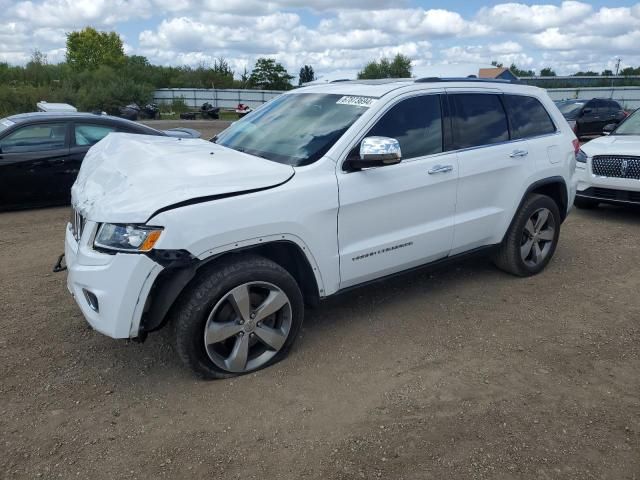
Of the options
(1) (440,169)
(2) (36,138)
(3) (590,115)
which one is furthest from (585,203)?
(3) (590,115)

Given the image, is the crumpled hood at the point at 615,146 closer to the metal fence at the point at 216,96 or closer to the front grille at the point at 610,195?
the front grille at the point at 610,195

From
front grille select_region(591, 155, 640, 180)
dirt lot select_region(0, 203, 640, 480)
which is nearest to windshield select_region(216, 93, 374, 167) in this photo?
dirt lot select_region(0, 203, 640, 480)

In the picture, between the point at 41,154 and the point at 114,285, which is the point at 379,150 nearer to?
the point at 114,285

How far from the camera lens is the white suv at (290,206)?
293cm

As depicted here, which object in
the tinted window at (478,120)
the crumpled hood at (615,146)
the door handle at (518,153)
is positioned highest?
the tinted window at (478,120)

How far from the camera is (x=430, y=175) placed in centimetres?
393

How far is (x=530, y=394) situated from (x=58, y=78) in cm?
4587

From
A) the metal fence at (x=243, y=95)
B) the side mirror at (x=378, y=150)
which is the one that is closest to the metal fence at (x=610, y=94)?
the metal fence at (x=243, y=95)

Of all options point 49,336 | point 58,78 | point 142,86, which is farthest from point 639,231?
point 58,78

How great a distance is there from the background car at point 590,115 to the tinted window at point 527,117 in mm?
13774

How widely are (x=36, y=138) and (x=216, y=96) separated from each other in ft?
117

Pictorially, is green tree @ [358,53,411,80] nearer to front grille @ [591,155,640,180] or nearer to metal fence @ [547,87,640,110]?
metal fence @ [547,87,640,110]

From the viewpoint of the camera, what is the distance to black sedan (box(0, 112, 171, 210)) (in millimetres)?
7230

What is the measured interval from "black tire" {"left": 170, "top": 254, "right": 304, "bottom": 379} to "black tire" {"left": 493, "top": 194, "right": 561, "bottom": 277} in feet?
7.98
